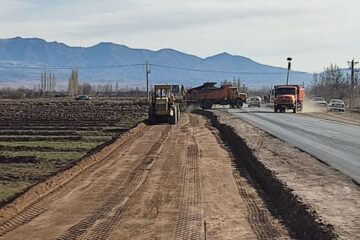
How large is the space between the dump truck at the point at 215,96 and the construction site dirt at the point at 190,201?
48089 mm

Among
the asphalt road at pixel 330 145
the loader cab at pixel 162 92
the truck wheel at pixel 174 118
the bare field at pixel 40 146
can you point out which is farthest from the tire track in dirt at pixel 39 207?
the truck wheel at pixel 174 118

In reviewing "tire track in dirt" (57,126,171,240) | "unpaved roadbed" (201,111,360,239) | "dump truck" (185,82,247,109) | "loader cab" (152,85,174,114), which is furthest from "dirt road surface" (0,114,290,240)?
"dump truck" (185,82,247,109)

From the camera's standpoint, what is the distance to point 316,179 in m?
15.6

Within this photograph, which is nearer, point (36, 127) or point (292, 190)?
point (292, 190)

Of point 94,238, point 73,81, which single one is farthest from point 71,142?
point 73,81

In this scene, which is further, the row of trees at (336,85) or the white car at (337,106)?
the row of trees at (336,85)

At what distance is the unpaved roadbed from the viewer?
10.4 metres

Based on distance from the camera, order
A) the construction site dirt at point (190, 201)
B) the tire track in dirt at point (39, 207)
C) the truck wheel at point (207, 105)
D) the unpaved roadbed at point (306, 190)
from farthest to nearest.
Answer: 1. the truck wheel at point (207, 105)
2. the tire track in dirt at point (39, 207)
3. the construction site dirt at point (190, 201)
4. the unpaved roadbed at point (306, 190)

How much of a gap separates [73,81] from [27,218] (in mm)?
164568

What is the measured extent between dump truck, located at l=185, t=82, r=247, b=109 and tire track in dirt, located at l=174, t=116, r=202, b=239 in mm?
50782

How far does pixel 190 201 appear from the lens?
13594 mm

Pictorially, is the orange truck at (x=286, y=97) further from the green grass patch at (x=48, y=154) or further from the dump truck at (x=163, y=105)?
the green grass patch at (x=48, y=154)

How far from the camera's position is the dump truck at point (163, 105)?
4288 centimetres

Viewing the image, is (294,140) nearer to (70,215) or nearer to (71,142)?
(71,142)
